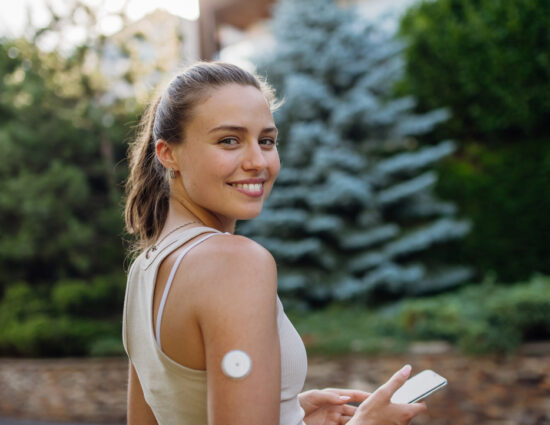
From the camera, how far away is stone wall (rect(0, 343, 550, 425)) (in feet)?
15.4

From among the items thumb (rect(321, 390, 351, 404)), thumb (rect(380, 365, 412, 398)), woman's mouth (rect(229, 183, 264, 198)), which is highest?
woman's mouth (rect(229, 183, 264, 198))

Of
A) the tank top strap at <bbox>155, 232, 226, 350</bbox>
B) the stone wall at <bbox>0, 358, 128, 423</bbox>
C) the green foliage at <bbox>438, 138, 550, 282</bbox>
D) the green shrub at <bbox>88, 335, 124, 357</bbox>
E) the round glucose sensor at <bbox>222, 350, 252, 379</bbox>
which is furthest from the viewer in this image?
the green foliage at <bbox>438, 138, 550, 282</bbox>

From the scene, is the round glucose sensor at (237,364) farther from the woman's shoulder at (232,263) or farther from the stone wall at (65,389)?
the stone wall at (65,389)

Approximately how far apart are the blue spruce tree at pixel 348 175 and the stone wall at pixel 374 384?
6.04 feet

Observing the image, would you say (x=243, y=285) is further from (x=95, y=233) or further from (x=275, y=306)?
(x=95, y=233)

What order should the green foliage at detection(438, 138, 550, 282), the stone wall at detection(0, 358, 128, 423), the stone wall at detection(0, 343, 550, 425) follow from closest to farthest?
the stone wall at detection(0, 343, 550, 425)
the stone wall at detection(0, 358, 128, 423)
the green foliage at detection(438, 138, 550, 282)

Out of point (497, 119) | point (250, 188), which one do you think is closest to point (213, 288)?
point (250, 188)

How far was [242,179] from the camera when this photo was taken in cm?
129

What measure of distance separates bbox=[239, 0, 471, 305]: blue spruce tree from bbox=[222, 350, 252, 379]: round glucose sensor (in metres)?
6.21

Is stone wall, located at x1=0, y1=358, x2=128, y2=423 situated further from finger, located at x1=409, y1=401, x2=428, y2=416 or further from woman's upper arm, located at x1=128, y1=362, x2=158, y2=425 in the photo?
finger, located at x1=409, y1=401, x2=428, y2=416

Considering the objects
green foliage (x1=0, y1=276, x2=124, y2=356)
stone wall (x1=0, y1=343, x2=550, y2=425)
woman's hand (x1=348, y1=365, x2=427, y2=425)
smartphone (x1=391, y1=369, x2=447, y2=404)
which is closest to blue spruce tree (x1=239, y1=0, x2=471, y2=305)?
stone wall (x1=0, y1=343, x2=550, y2=425)

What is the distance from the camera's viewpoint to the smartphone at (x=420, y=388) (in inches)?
53.7

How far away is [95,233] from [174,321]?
329 inches

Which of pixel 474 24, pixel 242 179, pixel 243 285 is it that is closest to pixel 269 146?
pixel 242 179
